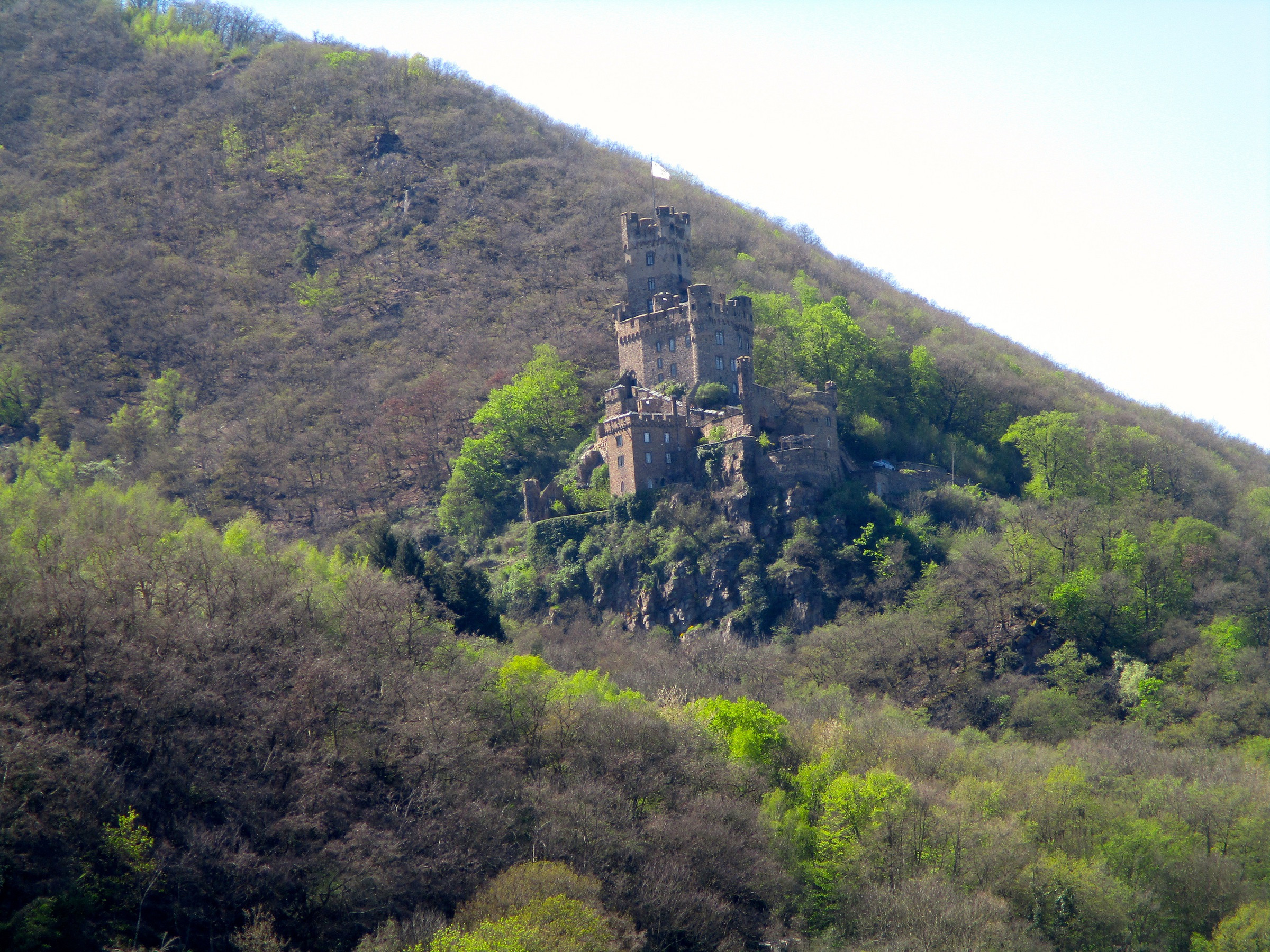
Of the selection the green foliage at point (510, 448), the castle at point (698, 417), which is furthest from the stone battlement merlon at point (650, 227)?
the green foliage at point (510, 448)

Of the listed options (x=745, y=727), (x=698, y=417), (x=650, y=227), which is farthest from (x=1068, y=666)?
(x=650, y=227)

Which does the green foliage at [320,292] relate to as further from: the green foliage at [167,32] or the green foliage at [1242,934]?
the green foliage at [1242,934]

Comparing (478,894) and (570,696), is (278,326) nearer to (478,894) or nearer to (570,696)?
(570,696)

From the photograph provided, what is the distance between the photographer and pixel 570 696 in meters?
51.3

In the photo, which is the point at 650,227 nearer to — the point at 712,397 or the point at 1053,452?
the point at 712,397

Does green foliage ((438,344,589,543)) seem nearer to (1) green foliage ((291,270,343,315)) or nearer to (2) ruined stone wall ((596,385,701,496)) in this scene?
(2) ruined stone wall ((596,385,701,496))

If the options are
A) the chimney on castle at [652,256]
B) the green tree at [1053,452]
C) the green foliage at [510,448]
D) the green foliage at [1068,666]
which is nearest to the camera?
the green foliage at [1068,666]

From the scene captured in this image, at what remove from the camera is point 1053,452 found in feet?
290

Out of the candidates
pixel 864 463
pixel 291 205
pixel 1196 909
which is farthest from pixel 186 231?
pixel 1196 909

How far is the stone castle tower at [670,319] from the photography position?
Result: 84.1 metres

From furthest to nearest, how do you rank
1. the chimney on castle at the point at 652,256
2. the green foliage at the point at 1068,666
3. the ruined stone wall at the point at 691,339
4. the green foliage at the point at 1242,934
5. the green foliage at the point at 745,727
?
the chimney on castle at the point at 652,256, the ruined stone wall at the point at 691,339, the green foliage at the point at 1068,666, the green foliage at the point at 745,727, the green foliage at the point at 1242,934

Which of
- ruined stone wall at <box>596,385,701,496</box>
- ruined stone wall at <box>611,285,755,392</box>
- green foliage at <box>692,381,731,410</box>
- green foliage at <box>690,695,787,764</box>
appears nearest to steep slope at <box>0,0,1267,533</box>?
ruined stone wall at <box>611,285,755,392</box>

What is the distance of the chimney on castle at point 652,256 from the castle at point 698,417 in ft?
8.36

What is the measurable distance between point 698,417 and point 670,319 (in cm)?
933
